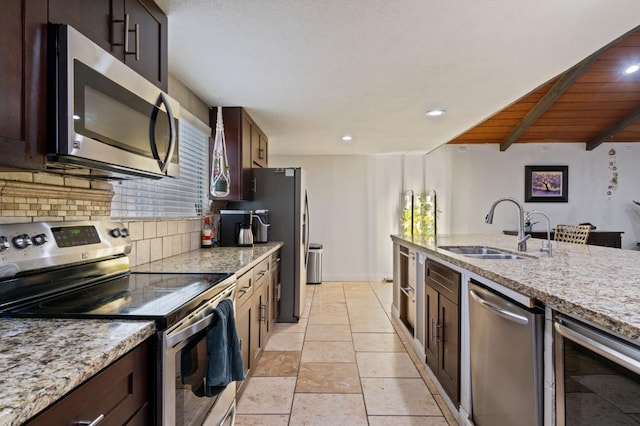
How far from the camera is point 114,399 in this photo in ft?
2.76

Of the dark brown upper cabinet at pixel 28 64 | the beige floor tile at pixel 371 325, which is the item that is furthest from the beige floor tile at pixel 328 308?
→ the dark brown upper cabinet at pixel 28 64

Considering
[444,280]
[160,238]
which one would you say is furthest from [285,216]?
[444,280]

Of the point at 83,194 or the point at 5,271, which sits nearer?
the point at 5,271

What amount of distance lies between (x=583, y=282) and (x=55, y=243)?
2.00 metres

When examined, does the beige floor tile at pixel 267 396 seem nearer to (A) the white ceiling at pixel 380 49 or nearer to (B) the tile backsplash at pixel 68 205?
(B) the tile backsplash at pixel 68 205

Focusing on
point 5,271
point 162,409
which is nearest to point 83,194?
point 5,271

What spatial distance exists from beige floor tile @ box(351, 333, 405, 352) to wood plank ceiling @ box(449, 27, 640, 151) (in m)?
3.09

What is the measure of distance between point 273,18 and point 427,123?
2.55 metres

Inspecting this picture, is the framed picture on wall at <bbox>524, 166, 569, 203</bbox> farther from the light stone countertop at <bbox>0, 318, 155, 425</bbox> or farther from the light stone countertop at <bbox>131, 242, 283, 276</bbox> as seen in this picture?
the light stone countertop at <bbox>0, 318, 155, 425</bbox>

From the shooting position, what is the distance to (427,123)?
385 centimetres

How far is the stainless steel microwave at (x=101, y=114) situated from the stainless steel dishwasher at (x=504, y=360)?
157cm

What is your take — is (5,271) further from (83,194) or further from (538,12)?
(538,12)

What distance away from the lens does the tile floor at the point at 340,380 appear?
2.05 metres

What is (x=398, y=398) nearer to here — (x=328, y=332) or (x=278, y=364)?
(x=278, y=364)
